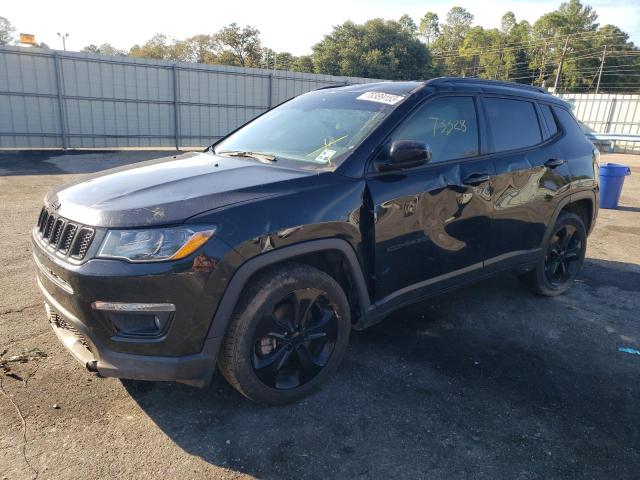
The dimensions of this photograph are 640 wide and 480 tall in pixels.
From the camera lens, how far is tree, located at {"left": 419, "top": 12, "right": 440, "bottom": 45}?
94.0 metres

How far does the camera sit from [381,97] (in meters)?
3.38

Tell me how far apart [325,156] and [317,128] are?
0.45 metres

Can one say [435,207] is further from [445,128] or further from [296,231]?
[296,231]

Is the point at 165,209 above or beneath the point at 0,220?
above

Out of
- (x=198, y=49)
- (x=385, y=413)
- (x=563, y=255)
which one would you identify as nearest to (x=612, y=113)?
(x=563, y=255)

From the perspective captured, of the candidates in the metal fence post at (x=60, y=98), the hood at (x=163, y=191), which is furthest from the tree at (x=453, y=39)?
the hood at (x=163, y=191)

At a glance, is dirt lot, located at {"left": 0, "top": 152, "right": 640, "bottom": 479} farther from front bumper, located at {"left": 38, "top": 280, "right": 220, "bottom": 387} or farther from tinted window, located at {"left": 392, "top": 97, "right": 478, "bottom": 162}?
tinted window, located at {"left": 392, "top": 97, "right": 478, "bottom": 162}

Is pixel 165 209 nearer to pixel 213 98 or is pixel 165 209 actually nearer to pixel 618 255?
pixel 618 255

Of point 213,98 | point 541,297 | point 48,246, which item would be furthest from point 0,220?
point 213,98

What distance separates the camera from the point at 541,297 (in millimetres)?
4637

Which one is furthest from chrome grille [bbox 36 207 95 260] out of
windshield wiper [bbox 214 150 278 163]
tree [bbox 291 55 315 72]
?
tree [bbox 291 55 315 72]

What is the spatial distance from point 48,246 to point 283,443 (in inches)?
64.4

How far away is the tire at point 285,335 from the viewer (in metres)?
2.51

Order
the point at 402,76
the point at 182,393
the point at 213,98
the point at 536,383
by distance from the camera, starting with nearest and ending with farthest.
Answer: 1. the point at 182,393
2. the point at 536,383
3. the point at 213,98
4. the point at 402,76
